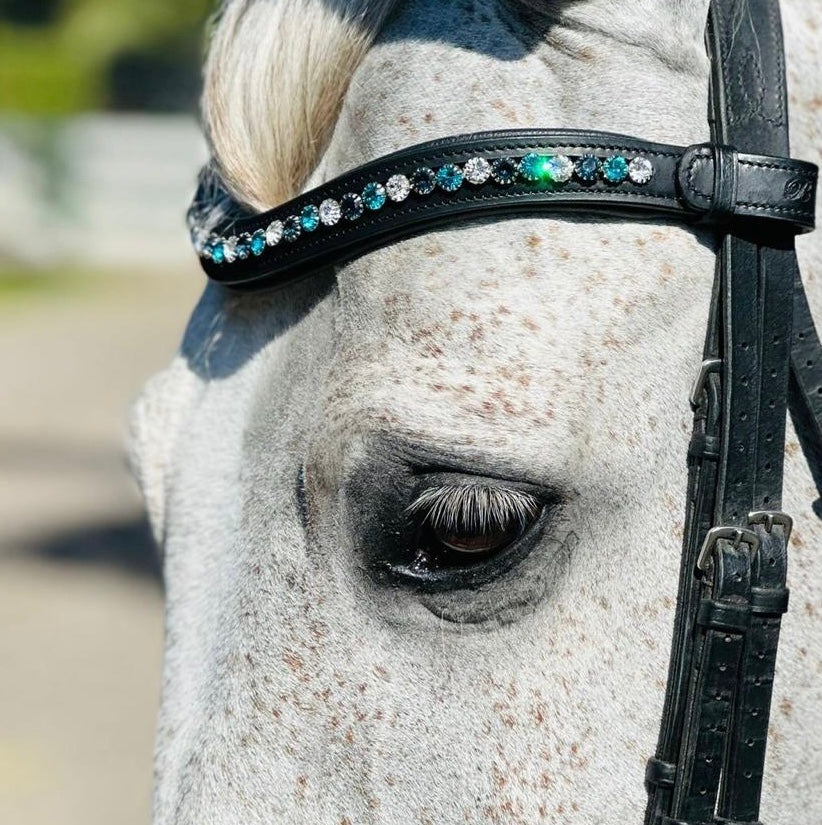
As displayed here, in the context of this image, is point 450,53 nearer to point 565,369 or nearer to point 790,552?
point 565,369

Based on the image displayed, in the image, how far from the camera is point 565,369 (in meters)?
1.18

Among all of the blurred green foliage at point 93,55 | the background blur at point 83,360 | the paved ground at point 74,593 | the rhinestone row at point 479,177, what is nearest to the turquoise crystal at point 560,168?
the rhinestone row at point 479,177

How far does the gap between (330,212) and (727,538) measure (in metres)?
0.54

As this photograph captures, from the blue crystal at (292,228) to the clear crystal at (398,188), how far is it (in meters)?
0.13

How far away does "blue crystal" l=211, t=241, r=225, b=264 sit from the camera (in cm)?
142

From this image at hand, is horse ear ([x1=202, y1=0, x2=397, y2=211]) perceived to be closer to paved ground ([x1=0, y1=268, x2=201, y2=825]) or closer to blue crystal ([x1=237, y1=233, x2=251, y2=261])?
blue crystal ([x1=237, y1=233, x2=251, y2=261])

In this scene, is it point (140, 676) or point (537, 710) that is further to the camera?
point (140, 676)

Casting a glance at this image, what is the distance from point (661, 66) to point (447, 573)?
1.87 ft

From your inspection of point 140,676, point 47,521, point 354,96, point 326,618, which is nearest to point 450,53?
point 354,96

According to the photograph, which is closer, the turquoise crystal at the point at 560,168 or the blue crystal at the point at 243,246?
the turquoise crystal at the point at 560,168

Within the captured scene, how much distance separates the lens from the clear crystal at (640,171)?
1203 millimetres

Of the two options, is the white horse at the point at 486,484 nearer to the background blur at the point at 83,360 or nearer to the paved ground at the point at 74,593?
the background blur at the point at 83,360

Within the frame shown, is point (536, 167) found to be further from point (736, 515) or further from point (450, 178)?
point (736, 515)

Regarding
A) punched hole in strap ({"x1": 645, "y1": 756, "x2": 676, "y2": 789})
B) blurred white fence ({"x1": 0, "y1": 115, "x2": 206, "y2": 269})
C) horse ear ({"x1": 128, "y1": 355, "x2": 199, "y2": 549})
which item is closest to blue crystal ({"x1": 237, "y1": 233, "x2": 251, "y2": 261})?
horse ear ({"x1": 128, "y1": 355, "x2": 199, "y2": 549})
